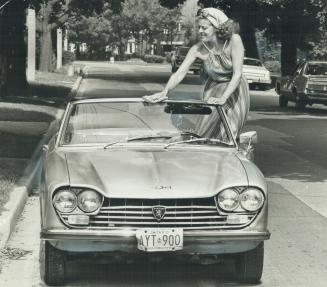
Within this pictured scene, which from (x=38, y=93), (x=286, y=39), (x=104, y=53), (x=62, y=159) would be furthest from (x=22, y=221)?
(x=104, y=53)

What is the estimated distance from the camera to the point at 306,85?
931 inches

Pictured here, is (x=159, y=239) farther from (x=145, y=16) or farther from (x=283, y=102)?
(x=145, y=16)

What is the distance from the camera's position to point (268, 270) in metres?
6.03

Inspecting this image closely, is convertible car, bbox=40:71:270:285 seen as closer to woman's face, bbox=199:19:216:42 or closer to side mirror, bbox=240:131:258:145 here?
side mirror, bbox=240:131:258:145

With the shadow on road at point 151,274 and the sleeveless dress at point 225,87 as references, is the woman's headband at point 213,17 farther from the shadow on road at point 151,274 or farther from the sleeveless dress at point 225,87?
the shadow on road at point 151,274

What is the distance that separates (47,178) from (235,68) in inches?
104

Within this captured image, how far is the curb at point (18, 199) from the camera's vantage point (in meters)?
6.88

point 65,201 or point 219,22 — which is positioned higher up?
point 219,22

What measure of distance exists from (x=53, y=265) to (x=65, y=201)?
1.74 feet

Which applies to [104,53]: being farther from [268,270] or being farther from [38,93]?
[268,270]

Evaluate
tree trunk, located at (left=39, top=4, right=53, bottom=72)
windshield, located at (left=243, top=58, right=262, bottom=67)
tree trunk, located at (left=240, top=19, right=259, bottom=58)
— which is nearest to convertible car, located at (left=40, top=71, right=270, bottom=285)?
windshield, located at (left=243, top=58, right=262, bottom=67)

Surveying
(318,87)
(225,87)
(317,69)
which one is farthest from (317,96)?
(225,87)

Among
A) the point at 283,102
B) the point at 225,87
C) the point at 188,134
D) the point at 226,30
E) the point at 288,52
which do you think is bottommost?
the point at 283,102

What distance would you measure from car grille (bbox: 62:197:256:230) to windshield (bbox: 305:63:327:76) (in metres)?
19.8
